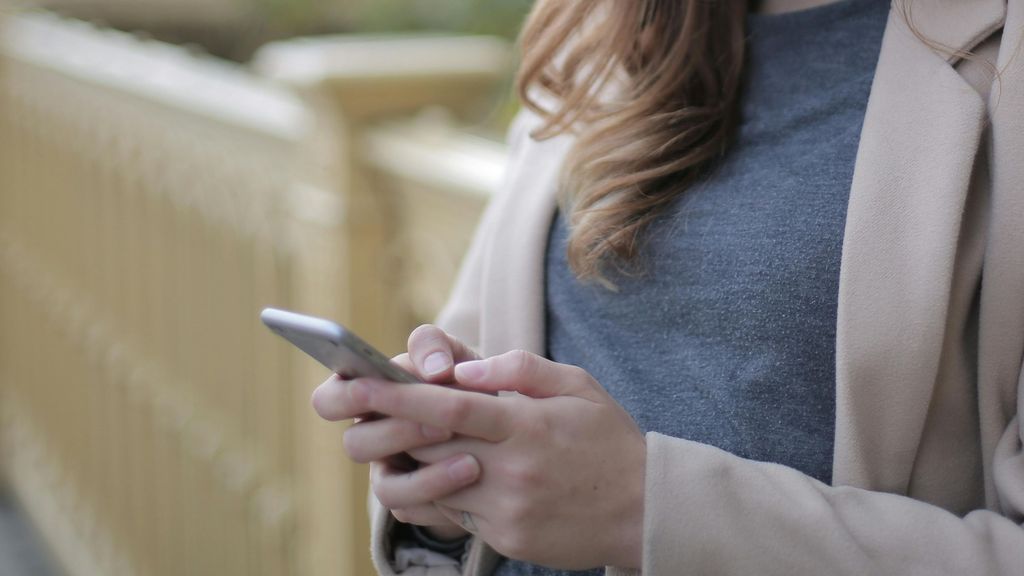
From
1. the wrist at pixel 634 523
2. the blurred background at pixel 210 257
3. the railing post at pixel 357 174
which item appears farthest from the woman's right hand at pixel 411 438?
the railing post at pixel 357 174

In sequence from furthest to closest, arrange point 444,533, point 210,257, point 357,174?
1. point 210,257
2. point 357,174
3. point 444,533

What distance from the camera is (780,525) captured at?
40.4 inches

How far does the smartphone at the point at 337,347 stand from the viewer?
94 cm

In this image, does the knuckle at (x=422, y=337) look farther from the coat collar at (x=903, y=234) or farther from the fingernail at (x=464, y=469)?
the coat collar at (x=903, y=234)

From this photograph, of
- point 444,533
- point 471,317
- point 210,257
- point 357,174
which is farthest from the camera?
point 210,257

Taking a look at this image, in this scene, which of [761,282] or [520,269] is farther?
[520,269]

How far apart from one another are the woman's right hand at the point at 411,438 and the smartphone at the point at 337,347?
2 centimetres

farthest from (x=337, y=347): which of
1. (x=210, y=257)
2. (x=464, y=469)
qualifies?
(x=210, y=257)

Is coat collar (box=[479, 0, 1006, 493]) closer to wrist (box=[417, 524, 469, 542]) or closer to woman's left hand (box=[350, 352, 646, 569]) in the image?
woman's left hand (box=[350, 352, 646, 569])

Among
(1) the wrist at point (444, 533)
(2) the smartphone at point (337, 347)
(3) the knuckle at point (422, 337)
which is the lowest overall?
(1) the wrist at point (444, 533)

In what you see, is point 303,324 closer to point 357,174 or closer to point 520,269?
point 520,269

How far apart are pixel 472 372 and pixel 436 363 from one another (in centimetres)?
4

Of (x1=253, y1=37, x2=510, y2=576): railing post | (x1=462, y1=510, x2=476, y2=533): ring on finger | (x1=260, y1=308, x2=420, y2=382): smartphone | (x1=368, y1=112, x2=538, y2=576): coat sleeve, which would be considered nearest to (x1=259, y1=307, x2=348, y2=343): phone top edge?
(x1=260, y1=308, x2=420, y2=382): smartphone

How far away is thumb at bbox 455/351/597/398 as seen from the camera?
100cm
